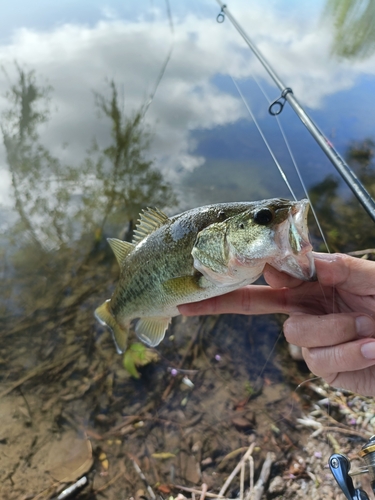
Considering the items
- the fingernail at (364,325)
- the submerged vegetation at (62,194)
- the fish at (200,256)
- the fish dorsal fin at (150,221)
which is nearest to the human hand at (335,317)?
the fingernail at (364,325)

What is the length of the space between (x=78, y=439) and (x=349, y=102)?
8.58m

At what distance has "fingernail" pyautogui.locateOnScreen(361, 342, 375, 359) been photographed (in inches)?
65.0

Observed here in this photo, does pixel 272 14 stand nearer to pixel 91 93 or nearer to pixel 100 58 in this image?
pixel 100 58

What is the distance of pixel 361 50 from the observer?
10.4 m

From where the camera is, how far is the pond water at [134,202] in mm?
3062

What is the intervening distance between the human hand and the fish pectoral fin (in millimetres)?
831

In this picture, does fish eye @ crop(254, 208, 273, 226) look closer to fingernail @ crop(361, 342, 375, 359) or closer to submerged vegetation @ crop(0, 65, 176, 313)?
fingernail @ crop(361, 342, 375, 359)

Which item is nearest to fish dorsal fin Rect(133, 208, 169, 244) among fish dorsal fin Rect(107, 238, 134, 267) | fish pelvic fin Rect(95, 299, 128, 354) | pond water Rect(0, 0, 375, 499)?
fish dorsal fin Rect(107, 238, 134, 267)

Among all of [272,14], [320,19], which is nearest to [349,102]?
[320,19]

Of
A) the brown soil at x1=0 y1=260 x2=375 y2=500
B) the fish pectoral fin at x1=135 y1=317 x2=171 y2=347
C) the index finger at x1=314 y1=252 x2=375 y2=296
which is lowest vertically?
the brown soil at x1=0 y1=260 x2=375 y2=500

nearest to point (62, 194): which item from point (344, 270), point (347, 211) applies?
point (347, 211)

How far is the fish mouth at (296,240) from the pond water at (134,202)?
213 centimetres

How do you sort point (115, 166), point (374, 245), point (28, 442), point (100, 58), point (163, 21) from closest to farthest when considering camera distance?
point (28, 442), point (374, 245), point (115, 166), point (100, 58), point (163, 21)

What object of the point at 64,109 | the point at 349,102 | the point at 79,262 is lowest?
the point at 79,262
